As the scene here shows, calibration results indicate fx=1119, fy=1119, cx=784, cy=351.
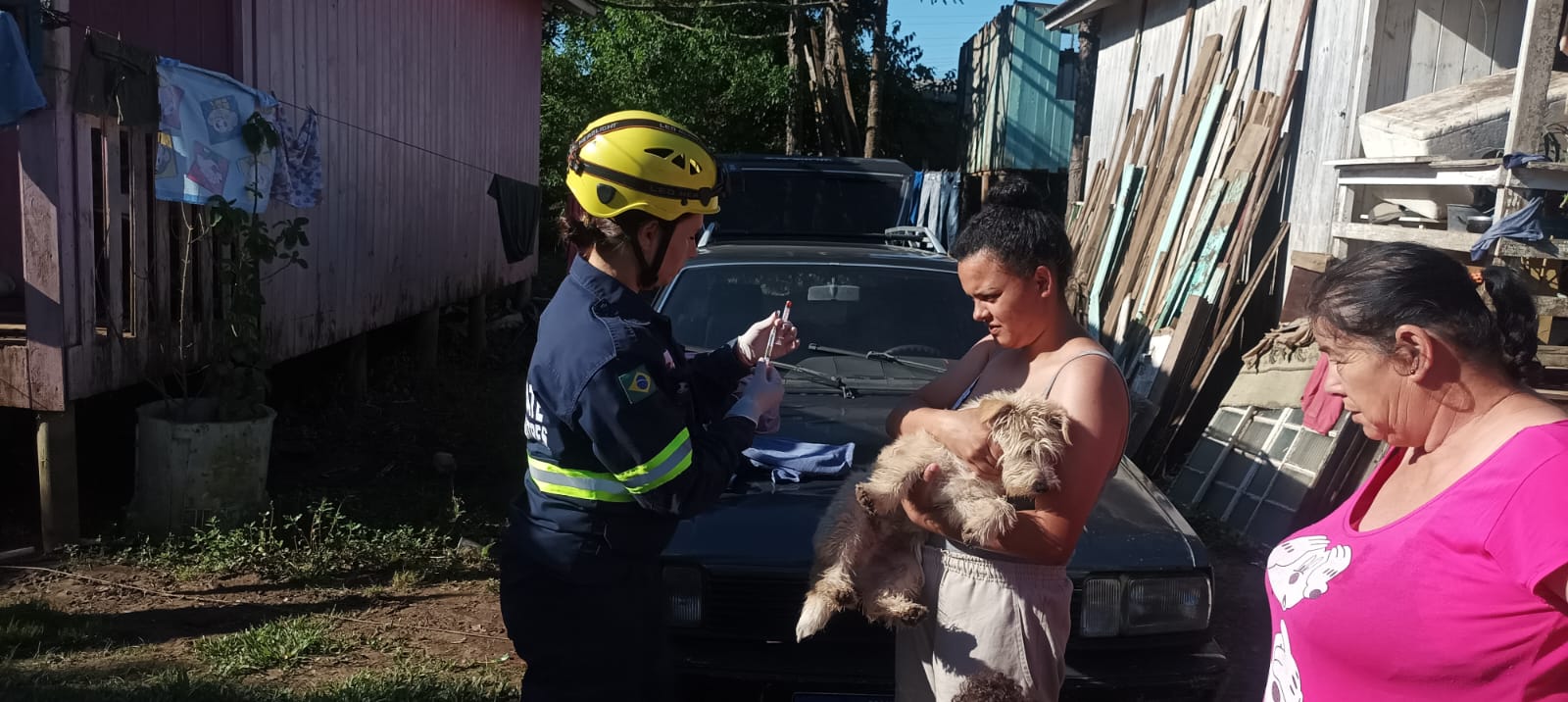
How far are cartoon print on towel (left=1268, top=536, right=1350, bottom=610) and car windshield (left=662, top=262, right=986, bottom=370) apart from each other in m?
2.54

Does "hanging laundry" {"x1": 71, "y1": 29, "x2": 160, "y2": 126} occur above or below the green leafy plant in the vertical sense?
above

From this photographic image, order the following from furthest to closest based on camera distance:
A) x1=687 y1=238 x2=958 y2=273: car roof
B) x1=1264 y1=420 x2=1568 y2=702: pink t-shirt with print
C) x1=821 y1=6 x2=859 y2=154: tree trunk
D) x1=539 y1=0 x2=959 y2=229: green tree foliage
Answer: x1=539 y1=0 x2=959 y2=229: green tree foliage
x1=821 y1=6 x2=859 y2=154: tree trunk
x1=687 y1=238 x2=958 y2=273: car roof
x1=1264 y1=420 x2=1568 y2=702: pink t-shirt with print

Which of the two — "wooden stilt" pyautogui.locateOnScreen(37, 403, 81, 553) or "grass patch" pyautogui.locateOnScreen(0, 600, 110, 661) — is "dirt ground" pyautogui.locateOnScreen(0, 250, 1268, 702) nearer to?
"grass patch" pyautogui.locateOnScreen(0, 600, 110, 661)

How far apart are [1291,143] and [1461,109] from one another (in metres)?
2.03

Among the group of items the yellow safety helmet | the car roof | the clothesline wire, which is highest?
the clothesline wire

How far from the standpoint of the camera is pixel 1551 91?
635 centimetres

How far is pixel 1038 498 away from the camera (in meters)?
2.26

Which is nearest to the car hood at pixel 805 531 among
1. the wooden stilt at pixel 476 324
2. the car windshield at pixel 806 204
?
the car windshield at pixel 806 204

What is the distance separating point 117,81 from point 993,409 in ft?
15.9

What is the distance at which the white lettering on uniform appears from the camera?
6.97ft

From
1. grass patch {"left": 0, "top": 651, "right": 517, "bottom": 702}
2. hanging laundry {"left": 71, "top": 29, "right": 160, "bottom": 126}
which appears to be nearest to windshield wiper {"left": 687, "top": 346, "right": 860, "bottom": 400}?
grass patch {"left": 0, "top": 651, "right": 517, "bottom": 702}

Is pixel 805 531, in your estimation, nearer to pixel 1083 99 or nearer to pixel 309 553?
pixel 309 553

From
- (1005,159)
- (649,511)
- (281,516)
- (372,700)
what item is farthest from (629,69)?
(649,511)

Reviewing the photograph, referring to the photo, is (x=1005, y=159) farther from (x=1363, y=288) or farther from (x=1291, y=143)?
(x=1363, y=288)
